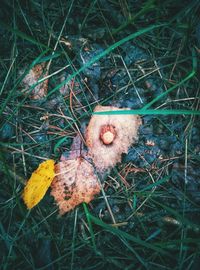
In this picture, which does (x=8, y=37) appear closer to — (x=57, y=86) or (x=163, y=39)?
(x=57, y=86)

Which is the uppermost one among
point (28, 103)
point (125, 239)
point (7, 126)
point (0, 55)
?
point (0, 55)

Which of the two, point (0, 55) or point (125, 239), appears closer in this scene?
point (125, 239)

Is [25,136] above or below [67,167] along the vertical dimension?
above

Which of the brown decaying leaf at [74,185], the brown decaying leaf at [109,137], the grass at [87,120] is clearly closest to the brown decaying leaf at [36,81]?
the grass at [87,120]

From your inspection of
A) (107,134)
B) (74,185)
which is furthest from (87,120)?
(74,185)

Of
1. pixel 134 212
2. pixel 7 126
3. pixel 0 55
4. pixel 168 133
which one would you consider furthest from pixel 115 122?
pixel 0 55
